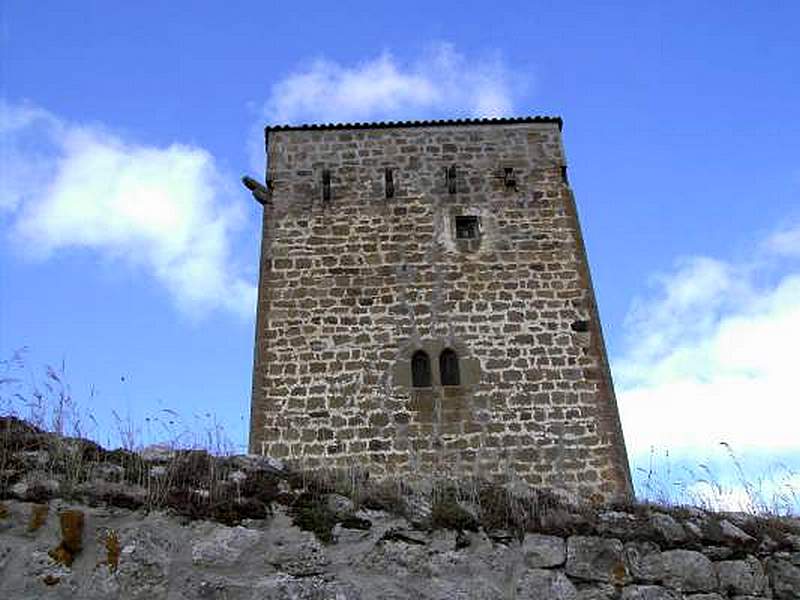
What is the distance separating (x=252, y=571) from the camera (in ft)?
11.6

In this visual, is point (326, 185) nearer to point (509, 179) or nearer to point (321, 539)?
point (509, 179)

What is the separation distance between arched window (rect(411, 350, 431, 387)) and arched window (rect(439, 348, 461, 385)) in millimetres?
179

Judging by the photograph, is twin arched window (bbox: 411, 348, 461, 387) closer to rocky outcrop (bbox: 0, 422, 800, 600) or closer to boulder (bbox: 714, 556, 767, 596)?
rocky outcrop (bbox: 0, 422, 800, 600)

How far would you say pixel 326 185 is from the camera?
13.9 meters

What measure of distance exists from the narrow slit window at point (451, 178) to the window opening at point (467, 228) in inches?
22.2

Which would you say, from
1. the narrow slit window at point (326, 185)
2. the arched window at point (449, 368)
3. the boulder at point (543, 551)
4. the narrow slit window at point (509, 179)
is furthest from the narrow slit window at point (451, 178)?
the boulder at point (543, 551)

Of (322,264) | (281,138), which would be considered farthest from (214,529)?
(281,138)

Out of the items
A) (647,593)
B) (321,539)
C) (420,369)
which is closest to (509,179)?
(420,369)

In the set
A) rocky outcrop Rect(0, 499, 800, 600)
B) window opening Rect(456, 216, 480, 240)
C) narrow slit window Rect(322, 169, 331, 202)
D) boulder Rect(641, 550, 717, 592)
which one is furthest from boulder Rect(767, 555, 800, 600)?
narrow slit window Rect(322, 169, 331, 202)

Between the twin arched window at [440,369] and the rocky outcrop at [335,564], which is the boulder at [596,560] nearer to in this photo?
the rocky outcrop at [335,564]

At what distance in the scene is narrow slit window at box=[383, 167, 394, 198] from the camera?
13793 mm

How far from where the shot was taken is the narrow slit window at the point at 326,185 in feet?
45.2

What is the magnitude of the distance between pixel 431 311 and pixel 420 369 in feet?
3.08

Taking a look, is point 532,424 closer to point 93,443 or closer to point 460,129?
point 460,129
